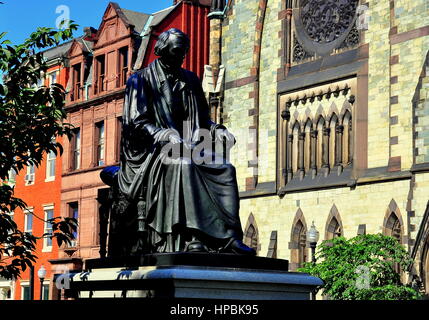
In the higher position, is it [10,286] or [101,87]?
[101,87]

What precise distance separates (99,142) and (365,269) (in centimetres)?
2130

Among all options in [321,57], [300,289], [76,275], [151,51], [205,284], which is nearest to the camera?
[205,284]

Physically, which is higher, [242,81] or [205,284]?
[242,81]

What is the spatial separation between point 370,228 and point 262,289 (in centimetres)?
2500

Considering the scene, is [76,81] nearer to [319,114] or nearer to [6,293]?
[6,293]

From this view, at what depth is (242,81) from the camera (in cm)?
4244

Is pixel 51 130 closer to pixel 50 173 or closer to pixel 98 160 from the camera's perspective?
pixel 98 160

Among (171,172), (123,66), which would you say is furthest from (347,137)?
(171,172)

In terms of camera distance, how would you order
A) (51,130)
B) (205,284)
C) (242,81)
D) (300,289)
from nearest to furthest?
1. (205,284)
2. (300,289)
3. (51,130)
4. (242,81)

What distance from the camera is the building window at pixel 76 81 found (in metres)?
51.1

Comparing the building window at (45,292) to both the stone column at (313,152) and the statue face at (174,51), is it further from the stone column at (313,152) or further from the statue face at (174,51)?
the statue face at (174,51)

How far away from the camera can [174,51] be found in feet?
41.1
